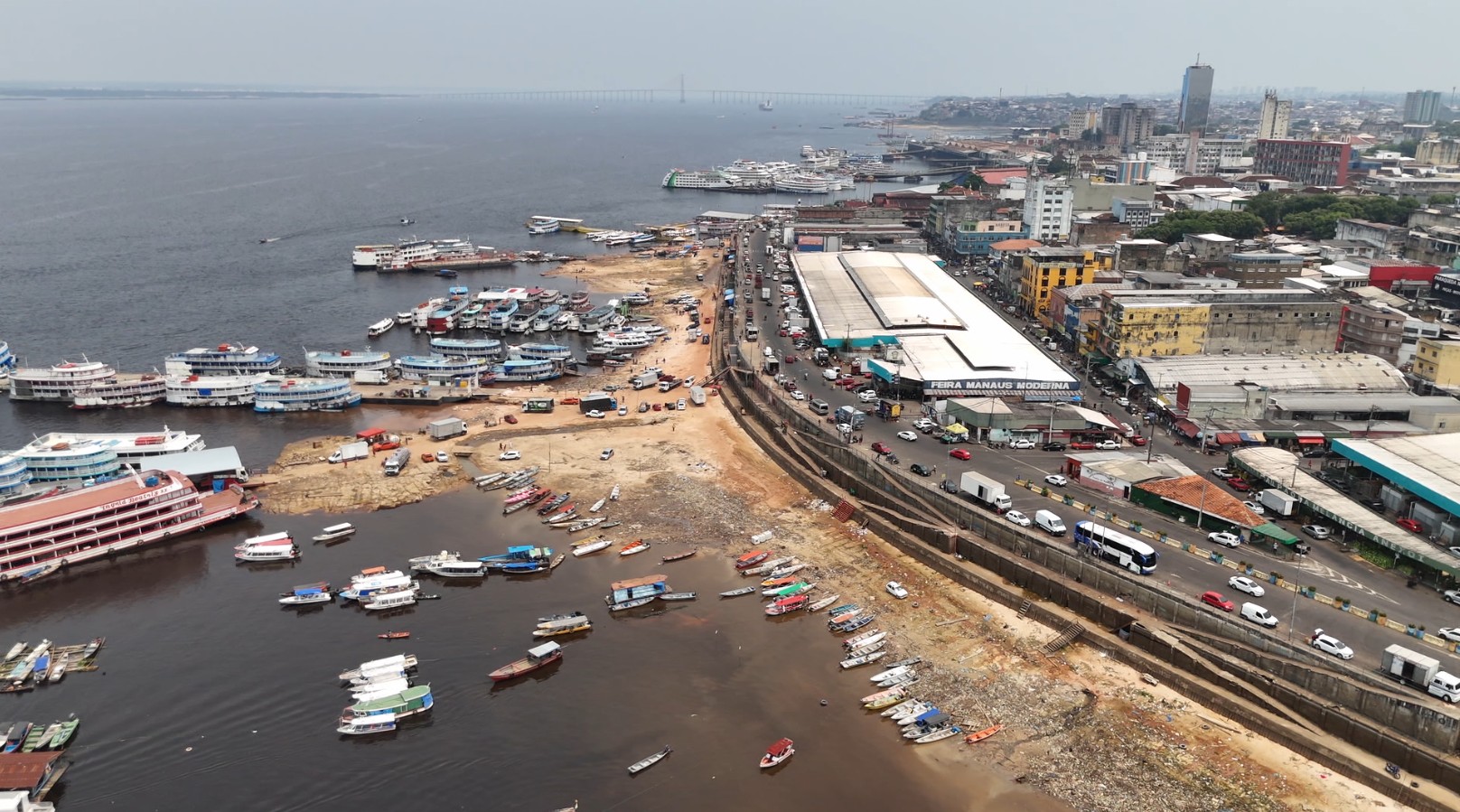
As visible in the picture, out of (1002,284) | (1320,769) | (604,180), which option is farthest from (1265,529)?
(604,180)

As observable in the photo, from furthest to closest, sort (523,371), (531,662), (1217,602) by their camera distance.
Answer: (523,371) → (531,662) → (1217,602)

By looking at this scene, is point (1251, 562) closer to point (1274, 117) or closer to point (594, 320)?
point (594, 320)

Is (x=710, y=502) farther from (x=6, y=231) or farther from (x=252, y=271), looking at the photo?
(x=6, y=231)

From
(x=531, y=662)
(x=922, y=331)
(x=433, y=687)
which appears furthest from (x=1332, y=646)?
(x=922, y=331)

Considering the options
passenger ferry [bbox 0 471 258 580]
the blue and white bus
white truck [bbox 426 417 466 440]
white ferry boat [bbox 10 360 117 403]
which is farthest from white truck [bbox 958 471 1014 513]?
white ferry boat [bbox 10 360 117 403]

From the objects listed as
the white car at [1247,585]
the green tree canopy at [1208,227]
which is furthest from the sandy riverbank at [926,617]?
the green tree canopy at [1208,227]

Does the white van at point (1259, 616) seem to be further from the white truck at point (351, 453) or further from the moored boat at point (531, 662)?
the white truck at point (351, 453)
